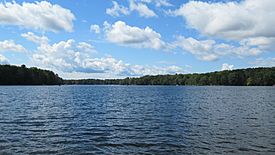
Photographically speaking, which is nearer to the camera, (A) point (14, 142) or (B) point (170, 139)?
(A) point (14, 142)

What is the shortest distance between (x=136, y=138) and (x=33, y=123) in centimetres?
1339

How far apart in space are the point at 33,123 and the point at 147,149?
650 inches

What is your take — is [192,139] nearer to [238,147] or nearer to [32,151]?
[238,147]

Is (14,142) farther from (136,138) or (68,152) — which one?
(136,138)

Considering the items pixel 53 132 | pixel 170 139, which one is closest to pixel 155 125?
pixel 170 139

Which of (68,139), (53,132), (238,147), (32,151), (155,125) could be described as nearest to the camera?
(32,151)

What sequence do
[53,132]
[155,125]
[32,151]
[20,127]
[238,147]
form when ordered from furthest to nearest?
[155,125], [20,127], [53,132], [238,147], [32,151]

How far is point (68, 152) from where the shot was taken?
2150 cm

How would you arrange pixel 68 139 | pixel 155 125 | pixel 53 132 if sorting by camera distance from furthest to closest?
pixel 155 125 < pixel 53 132 < pixel 68 139

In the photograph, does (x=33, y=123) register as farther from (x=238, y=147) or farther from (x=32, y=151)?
(x=238, y=147)

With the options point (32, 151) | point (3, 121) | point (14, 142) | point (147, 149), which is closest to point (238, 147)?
point (147, 149)

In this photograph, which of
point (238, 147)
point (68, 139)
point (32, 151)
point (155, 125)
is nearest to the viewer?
point (32, 151)

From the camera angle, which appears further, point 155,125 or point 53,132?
point 155,125

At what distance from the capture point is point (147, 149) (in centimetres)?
2270
